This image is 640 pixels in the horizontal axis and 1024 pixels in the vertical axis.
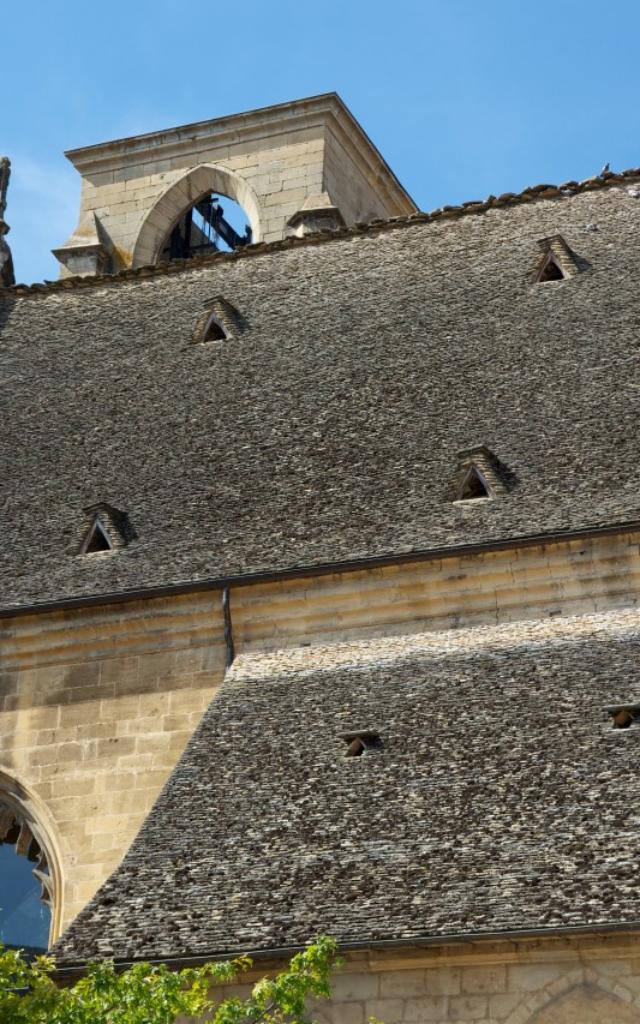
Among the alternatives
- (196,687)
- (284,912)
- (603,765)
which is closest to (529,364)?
(196,687)

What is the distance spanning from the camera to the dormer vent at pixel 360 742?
12.1 meters

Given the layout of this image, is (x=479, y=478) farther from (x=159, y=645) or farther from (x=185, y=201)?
(x=185, y=201)

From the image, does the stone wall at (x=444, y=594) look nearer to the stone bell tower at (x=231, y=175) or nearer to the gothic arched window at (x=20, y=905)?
the stone bell tower at (x=231, y=175)

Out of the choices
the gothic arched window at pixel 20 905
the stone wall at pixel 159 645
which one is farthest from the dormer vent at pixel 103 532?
the gothic arched window at pixel 20 905

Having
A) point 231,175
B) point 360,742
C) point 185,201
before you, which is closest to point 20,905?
point 185,201

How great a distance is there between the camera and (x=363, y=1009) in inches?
402

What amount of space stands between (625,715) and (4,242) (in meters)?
11.7

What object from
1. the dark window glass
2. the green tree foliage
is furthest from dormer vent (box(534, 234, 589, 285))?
the dark window glass

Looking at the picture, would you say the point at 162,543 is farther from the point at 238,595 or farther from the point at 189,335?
the point at 189,335

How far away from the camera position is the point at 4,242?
832 inches

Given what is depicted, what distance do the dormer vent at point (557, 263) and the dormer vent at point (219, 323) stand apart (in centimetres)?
286

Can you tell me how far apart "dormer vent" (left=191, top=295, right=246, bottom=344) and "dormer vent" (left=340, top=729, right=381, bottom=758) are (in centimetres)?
659

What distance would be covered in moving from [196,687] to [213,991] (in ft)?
13.1

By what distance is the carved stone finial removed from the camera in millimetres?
20812
